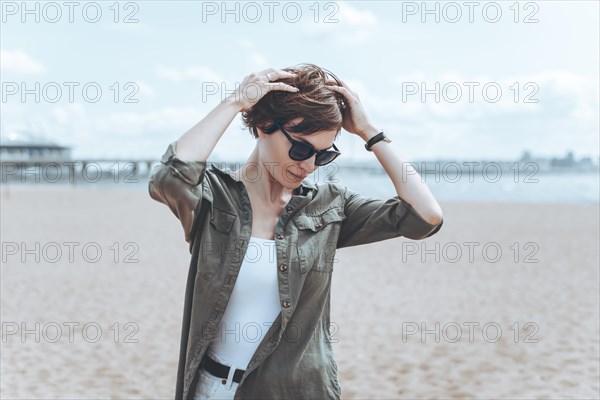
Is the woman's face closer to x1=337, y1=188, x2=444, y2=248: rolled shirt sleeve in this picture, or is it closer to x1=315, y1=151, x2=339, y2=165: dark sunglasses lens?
x1=315, y1=151, x2=339, y2=165: dark sunglasses lens

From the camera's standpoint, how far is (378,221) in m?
2.04

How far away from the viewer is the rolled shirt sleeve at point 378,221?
79.0 inches

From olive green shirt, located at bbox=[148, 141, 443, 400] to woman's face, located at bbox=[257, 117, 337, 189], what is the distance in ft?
0.24

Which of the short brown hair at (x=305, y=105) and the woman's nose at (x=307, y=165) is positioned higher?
the short brown hair at (x=305, y=105)

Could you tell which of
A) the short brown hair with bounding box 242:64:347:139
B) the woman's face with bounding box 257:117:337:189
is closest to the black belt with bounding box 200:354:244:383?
the woman's face with bounding box 257:117:337:189

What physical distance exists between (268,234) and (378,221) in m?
0.34

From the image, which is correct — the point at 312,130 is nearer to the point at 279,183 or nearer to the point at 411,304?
the point at 279,183

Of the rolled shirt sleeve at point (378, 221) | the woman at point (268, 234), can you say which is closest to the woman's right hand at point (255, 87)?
the woman at point (268, 234)

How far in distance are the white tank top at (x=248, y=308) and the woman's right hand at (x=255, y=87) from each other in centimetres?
40

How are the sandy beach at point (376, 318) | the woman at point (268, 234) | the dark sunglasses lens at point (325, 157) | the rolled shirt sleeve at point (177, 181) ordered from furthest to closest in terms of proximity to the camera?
the sandy beach at point (376, 318)
the dark sunglasses lens at point (325, 157)
the woman at point (268, 234)
the rolled shirt sleeve at point (177, 181)

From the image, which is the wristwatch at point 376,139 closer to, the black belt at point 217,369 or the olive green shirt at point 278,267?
the olive green shirt at point 278,267

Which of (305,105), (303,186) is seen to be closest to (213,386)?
(303,186)

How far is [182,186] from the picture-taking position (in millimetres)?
1750

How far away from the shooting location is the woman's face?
6.33ft
